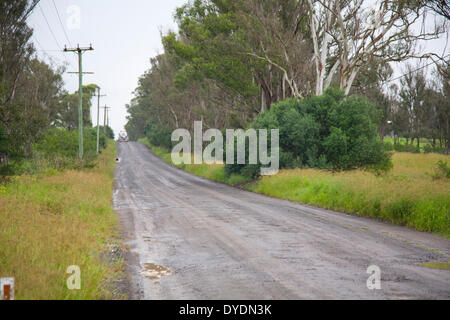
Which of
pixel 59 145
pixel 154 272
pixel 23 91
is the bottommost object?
pixel 154 272

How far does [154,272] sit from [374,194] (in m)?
9.05

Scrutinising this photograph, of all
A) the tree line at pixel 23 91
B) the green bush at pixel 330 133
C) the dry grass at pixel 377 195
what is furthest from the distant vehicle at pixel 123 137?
the dry grass at pixel 377 195

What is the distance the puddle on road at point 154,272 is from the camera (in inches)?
242

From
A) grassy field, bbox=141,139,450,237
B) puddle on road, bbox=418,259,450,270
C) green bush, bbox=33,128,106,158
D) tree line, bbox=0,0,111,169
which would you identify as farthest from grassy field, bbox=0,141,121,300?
green bush, bbox=33,128,106,158

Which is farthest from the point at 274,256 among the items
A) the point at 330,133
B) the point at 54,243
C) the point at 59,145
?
the point at 59,145

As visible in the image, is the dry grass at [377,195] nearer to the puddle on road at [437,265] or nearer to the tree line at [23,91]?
the puddle on road at [437,265]

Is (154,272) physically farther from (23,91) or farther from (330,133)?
(23,91)

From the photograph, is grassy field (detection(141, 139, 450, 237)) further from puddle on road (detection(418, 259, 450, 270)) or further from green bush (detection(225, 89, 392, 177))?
puddle on road (detection(418, 259, 450, 270))

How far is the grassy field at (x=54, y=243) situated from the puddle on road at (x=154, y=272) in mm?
447

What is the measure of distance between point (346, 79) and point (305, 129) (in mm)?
5725

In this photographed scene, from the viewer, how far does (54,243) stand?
670 centimetres

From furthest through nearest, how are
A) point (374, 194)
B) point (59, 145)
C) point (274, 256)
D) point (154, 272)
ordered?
point (59, 145), point (374, 194), point (274, 256), point (154, 272)
